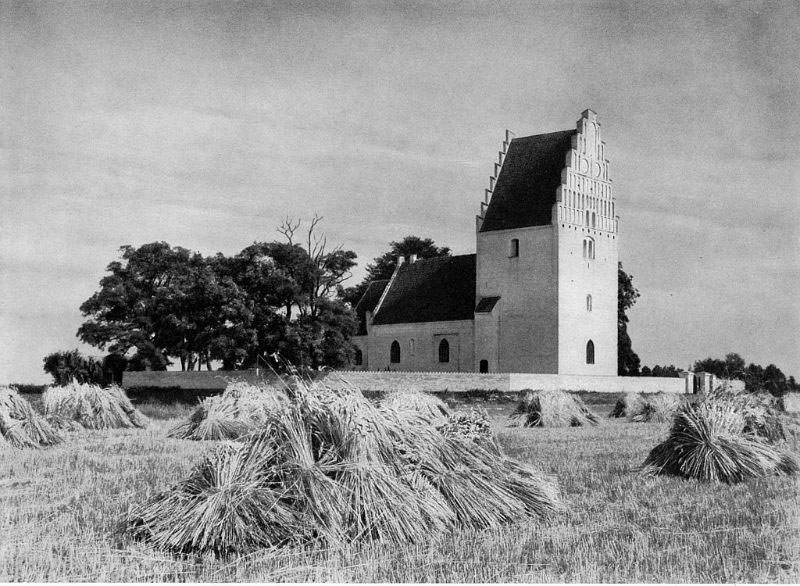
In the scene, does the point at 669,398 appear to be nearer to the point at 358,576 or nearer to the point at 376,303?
the point at 358,576

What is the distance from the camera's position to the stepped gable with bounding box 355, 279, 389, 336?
250 feet

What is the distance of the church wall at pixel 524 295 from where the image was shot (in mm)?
66375

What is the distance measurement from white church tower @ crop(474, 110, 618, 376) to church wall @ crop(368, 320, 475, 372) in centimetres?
154

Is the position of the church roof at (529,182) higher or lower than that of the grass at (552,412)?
higher

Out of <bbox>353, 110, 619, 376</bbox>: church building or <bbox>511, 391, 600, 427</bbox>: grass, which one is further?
<bbox>353, 110, 619, 376</bbox>: church building

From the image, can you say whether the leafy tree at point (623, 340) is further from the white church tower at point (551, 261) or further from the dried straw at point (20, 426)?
the dried straw at point (20, 426)

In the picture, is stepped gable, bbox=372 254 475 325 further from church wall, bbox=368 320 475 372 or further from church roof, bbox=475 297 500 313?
church roof, bbox=475 297 500 313

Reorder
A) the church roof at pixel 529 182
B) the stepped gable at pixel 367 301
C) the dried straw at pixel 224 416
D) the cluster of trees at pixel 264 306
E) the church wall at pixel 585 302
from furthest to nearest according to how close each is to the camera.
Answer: the stepped gable at pixel 367 301, the church roof at pixel 529 182, the church wall at pixel 585 302, the cluster of trees at pixel 264 306, the dried straw at pixel 224 416

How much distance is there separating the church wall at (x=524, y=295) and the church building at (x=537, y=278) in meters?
0.07

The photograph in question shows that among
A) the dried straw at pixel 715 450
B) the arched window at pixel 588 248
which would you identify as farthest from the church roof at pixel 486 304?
the dried straw at pixel 715 450

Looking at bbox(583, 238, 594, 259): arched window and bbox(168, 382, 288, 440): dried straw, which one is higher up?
bbox(583, 238, 594, 259): arched window

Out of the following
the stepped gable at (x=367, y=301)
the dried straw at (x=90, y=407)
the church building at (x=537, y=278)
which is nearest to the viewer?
the dried straw at (x=90, y=407)

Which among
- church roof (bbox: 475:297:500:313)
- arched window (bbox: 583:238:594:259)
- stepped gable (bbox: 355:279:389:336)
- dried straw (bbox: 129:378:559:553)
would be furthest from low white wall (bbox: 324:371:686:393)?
dried straw (bbox: 129:378:559:553)

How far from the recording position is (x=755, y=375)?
54.8 metres
